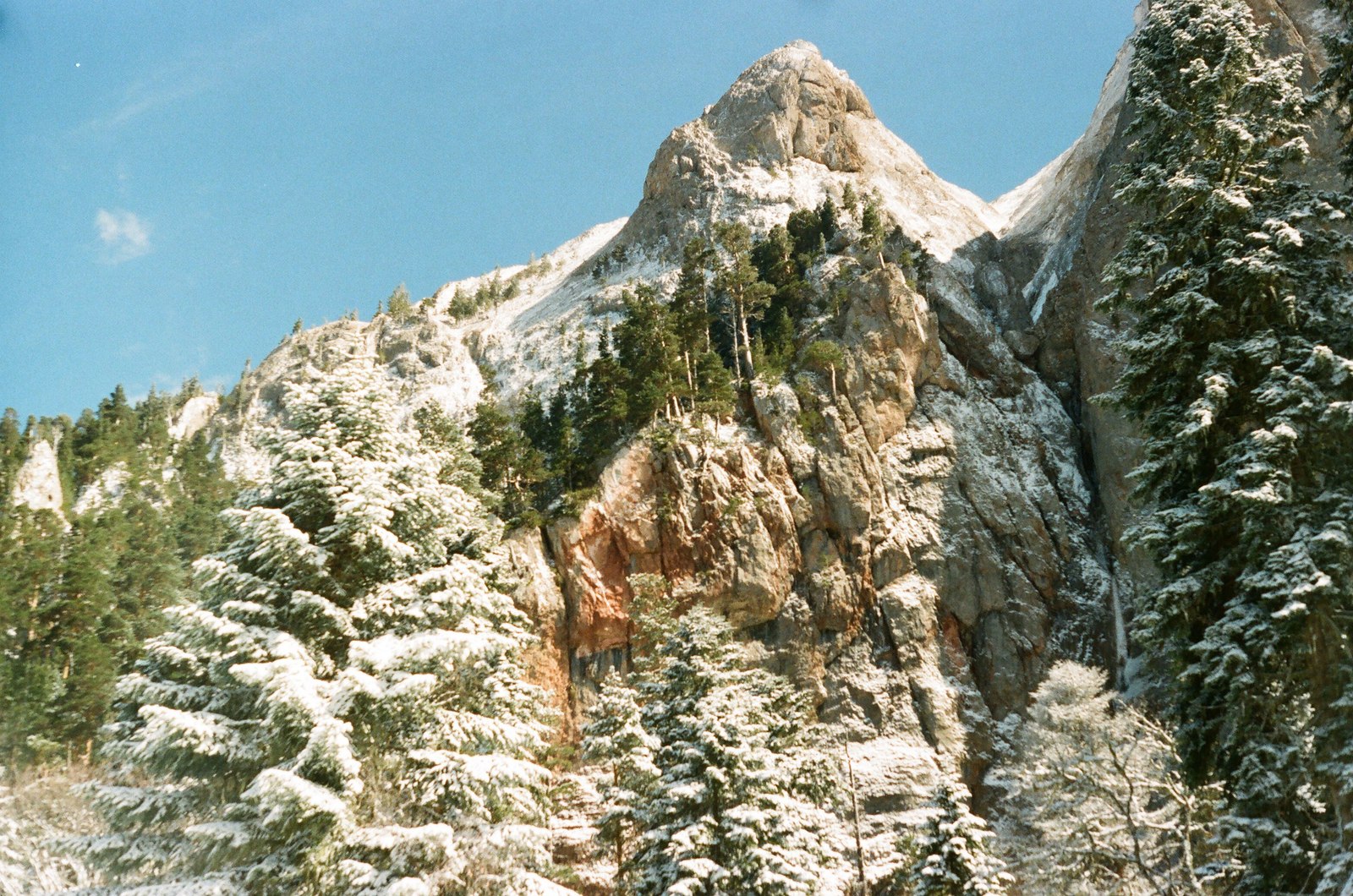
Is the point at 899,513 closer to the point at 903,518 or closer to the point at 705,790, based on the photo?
the point at 903,518

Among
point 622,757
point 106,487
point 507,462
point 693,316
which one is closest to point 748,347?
point 693,316

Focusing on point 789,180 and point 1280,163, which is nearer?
point 1280,163

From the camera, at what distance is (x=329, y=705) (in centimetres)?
1355

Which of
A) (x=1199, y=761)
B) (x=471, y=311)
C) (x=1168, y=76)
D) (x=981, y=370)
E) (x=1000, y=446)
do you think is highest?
(x=471, y=311)

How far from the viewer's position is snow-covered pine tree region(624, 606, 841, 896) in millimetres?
20625

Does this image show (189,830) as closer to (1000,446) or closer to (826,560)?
(826,560)

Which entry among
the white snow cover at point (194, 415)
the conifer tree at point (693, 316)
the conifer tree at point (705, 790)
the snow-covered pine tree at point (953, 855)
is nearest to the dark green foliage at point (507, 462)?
the conifer tree at point (693, 316)

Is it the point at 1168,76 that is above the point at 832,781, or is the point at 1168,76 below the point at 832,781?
above

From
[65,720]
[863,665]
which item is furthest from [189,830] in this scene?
[863,665]

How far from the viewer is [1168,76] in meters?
18.4

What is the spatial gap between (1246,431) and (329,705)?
14.1m

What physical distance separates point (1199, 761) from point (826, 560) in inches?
1293

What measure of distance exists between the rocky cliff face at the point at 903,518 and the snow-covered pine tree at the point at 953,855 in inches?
562

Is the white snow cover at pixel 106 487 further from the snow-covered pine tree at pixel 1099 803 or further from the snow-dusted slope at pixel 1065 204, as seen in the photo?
the snow-dusted slope at pixel 1065 204
